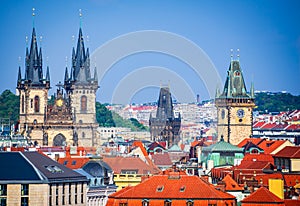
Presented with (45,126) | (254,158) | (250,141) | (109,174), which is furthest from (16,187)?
(45,126)

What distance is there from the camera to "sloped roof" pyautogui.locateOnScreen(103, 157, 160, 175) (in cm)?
10550

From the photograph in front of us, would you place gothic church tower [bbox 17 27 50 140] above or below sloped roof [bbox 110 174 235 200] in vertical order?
above

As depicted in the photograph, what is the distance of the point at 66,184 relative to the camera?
7362 centimetres

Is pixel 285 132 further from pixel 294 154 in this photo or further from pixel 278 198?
pixel 278 198

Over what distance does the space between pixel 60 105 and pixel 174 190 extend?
9233cm

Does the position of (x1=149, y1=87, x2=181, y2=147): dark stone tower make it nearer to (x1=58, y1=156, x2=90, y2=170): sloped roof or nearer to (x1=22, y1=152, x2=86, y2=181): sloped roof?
(x1=58, y1=156, x2=90, y2=170): sloped roof

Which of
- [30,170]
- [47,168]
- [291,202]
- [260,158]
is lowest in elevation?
[291,202]

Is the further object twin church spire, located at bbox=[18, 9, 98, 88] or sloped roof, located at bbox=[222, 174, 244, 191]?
twin church spire, located at bbox=[18, 9, 98, 88]

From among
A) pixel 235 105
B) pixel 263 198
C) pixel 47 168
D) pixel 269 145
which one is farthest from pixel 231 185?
pixel 235 105

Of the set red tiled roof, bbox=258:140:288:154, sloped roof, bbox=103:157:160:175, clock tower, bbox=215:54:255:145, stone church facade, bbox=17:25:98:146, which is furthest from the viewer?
stone church facade, bbox=17:25:98:146

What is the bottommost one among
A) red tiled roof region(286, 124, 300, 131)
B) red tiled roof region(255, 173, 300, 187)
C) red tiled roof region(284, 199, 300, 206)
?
red tiled roof region(284, 199, 300, 206)

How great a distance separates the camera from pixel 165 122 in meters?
192

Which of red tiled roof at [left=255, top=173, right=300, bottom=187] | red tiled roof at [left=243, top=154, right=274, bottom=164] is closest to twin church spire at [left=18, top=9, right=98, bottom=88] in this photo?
red tiled roof at [left=243, top=154, right=274, bottom=164]

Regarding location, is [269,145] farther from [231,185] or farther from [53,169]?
[53,169]
